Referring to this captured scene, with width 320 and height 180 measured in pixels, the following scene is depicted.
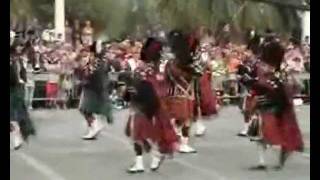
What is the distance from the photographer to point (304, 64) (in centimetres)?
1792

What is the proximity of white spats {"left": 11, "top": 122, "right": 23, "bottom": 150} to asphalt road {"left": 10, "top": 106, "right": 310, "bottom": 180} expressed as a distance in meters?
0.09

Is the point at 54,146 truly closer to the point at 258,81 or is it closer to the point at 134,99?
the point at 134,99

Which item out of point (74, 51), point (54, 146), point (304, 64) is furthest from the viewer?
point (304, 64)

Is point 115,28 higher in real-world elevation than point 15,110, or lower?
higher

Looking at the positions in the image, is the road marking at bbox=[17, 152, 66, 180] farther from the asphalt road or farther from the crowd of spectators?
the crowd of spectators

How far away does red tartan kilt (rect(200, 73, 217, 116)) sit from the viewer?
11922 millimetres

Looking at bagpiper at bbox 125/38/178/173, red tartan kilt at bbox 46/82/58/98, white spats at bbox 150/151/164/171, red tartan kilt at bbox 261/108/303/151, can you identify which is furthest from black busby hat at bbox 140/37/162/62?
red tartan kilt at bbox 46/82/58/98

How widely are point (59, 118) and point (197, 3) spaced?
307cm

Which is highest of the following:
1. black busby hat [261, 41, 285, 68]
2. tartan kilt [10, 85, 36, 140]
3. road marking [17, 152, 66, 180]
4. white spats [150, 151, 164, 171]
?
black busby hat [261, 41, 285, 68]

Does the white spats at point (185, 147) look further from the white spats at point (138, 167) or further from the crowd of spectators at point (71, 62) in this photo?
the crowd of spectators at point (71, 62)

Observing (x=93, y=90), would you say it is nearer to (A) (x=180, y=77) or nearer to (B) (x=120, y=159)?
(A) (x=180, y=77)

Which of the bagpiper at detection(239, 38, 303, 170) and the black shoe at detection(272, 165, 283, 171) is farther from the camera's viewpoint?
the black shoe at detection(272, 165, 283, 171)

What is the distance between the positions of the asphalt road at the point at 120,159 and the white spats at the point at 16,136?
0.09 m

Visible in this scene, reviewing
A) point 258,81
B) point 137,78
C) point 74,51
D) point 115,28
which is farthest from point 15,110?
point 115,28
